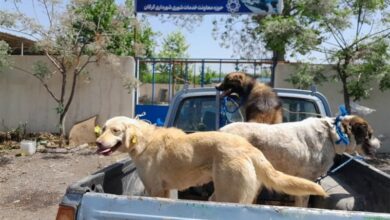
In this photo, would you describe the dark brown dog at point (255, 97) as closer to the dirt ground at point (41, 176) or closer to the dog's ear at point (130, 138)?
the dog's ear at point (130, 138)

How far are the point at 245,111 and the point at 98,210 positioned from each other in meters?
2.69

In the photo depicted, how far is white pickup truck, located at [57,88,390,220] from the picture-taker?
2037 mm

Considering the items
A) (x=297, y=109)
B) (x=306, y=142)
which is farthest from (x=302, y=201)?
(x=297, y=109)

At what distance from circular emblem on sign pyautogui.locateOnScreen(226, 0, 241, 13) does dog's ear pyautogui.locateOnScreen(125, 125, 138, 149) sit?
9.27 m

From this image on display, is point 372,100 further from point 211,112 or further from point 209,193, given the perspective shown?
point 209,193

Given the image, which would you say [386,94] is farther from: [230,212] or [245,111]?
[230,212]

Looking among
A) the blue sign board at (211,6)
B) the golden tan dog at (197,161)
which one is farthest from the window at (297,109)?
the blue sign board at (211,6)

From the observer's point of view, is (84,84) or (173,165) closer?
(173,165)

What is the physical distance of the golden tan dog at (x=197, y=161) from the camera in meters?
2.60

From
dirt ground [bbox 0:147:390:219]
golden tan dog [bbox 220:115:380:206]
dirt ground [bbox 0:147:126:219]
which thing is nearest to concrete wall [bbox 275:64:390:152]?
dirt ground [bbox 0:147:390:219]

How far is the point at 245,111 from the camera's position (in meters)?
4.63

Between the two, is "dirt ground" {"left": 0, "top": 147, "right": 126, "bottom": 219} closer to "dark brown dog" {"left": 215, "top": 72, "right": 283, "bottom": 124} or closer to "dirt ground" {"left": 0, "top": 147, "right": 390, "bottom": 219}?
"dirt ground" {"left": 0, "top": 147, "right": 390, "bottom": 219}

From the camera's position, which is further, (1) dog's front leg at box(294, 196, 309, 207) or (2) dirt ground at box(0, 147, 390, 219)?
(2) dirt ground at box(0, 147, 390, 219)

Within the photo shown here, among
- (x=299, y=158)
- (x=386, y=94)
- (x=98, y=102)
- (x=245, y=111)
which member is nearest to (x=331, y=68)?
(x=386, y=94)
